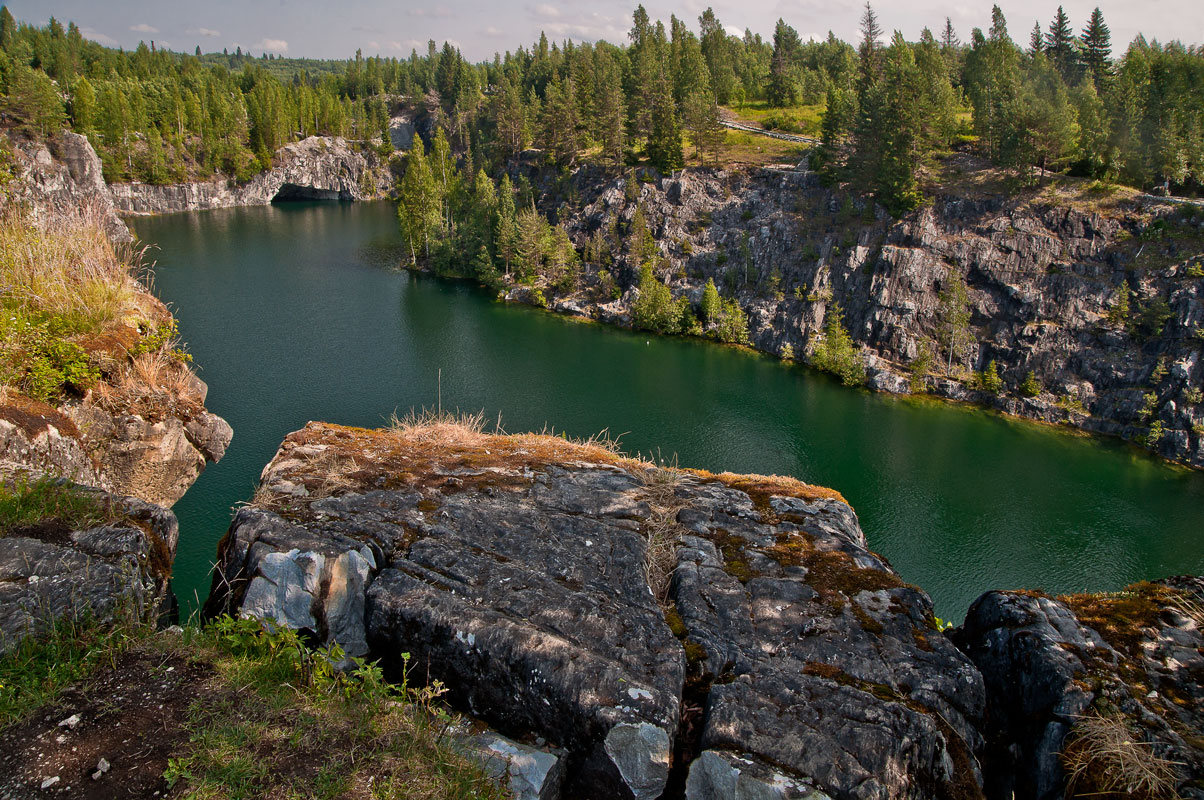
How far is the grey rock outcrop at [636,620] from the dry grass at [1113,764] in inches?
30.9

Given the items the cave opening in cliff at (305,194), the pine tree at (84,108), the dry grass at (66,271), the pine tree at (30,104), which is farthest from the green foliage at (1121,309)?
the pine tree at (84,108)

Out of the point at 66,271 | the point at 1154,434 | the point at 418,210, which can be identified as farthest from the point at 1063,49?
the point at 66,271

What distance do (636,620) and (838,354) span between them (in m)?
46.1

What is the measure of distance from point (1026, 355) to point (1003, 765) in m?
47.2

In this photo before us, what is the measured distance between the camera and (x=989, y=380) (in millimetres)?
45656

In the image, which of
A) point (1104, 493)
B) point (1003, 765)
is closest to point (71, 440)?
point (1003, 765)

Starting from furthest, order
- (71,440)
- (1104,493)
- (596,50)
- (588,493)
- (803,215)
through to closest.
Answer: (596,50) → (803,215) → (1104,493) → (588,493) → (71,440)

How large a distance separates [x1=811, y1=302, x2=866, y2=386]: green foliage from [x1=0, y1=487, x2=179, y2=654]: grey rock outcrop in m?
46.6

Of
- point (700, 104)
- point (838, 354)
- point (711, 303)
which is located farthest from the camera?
point (700, 104)

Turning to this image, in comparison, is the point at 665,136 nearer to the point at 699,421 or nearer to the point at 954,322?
the point at 954,322

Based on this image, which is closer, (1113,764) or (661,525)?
(1113,764)

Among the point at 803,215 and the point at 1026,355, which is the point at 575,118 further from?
the point at 1026,355

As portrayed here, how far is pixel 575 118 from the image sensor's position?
7475cm

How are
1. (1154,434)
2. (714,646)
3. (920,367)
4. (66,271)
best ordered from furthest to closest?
(920,367) → (1154,434) → (66,271) → (714,646)
